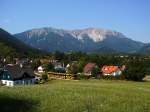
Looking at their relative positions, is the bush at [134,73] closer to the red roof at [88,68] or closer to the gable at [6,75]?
the gable at [6,75]

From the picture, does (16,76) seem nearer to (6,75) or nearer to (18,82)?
(18,82)

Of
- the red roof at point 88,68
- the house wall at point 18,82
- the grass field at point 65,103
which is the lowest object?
the grass field at point 65,103

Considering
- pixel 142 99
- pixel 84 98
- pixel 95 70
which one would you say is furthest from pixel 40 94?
pixel 95 70

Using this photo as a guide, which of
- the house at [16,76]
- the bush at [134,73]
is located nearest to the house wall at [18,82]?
the house at [16,76]

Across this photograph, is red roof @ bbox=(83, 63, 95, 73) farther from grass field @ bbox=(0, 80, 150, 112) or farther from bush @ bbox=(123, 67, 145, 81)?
grass field @ bbox=(0, 80, 150, 112)

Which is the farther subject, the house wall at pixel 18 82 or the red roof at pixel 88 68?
the red roof at pixel 88 68

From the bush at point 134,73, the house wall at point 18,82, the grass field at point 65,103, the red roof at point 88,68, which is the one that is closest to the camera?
the grass field at point 65,103

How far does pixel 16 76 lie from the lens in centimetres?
8481

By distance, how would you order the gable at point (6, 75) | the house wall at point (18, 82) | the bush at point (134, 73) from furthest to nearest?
the bush at point (134, 73), the gable at point (6, 75), the house wall at point (18, 82)

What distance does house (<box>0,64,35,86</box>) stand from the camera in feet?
273

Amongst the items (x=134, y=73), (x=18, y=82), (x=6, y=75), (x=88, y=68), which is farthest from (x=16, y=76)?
(x=88, y=68)

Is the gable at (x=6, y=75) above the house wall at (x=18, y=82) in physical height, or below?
above

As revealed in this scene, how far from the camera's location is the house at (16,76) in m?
83.3

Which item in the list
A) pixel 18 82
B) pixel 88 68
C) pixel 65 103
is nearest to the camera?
pixel 65 103
